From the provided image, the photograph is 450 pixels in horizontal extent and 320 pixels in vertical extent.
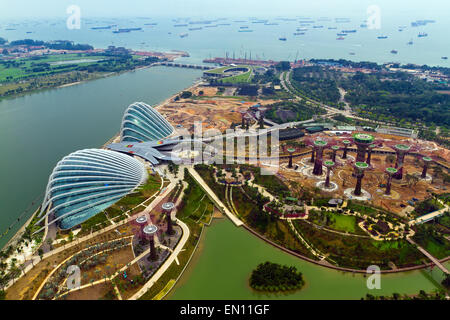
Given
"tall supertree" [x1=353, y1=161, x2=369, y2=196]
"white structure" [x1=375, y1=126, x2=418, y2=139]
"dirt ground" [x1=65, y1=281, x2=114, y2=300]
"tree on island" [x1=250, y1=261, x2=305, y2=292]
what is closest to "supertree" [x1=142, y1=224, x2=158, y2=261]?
"dirt ground" [x1=65, y1=281, x2=114, y2=300]

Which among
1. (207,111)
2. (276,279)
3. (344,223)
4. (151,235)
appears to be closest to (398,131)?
(344,223)

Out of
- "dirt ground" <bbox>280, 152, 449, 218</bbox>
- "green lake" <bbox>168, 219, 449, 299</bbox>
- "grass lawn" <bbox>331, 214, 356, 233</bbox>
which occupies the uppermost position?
"dirt ground" <bbox>280, 152, 449, 218</bbox>

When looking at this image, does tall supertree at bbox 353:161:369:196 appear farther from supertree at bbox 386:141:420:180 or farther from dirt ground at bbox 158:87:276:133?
dirt ground at bbox 158:87:276:133

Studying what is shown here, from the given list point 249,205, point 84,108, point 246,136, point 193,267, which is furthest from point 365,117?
point 84,108

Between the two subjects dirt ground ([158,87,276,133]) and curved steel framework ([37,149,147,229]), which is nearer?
curved steel framework ([37,149,147,229])

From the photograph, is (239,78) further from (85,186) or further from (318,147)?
(85,186)

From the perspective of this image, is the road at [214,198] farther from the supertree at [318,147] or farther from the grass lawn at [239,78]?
the grass lawn at [239,78]
